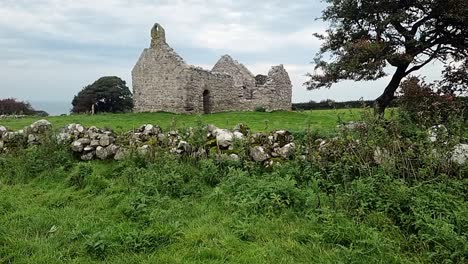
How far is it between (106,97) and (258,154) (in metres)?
36.6

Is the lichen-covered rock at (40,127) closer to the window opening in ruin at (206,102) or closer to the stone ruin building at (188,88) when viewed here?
the stone ruin building at (188,88)

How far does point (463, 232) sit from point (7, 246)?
5327mm

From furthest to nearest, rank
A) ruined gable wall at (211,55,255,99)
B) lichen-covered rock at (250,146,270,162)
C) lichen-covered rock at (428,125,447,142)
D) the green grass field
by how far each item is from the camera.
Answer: ruined gable wall at (211,55,255,99), the green grass field, lichen-covered rock at (250,146,270,162), lichen-covered rock at (428,125,447,142)

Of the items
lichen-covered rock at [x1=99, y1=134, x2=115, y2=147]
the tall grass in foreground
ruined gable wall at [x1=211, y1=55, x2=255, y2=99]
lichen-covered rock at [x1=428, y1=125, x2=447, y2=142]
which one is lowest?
the tall grass in foreground

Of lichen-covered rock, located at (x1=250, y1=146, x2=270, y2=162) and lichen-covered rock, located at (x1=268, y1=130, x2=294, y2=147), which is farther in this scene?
lichen-covered rock, located at (x1=268, y1=130, x2=294, y2=147)

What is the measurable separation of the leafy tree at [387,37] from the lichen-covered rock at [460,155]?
4.95m

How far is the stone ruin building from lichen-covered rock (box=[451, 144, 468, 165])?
1736 centimetres

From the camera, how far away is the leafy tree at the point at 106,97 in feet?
132

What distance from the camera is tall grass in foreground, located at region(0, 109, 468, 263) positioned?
4414mm

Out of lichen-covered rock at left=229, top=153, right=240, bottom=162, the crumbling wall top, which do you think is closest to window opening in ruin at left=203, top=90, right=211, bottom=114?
the crumbling wall top

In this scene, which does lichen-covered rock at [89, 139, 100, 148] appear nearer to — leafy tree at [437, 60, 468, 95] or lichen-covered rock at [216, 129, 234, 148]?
lichen-covered rock at [216, 129, 234, 148]

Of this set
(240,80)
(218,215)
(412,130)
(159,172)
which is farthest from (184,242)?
(240,80)

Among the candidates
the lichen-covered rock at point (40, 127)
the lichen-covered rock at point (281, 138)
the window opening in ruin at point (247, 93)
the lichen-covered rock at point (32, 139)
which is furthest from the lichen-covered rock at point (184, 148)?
the window opening in ruin at point (247, 93)

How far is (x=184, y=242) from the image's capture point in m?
4.73
